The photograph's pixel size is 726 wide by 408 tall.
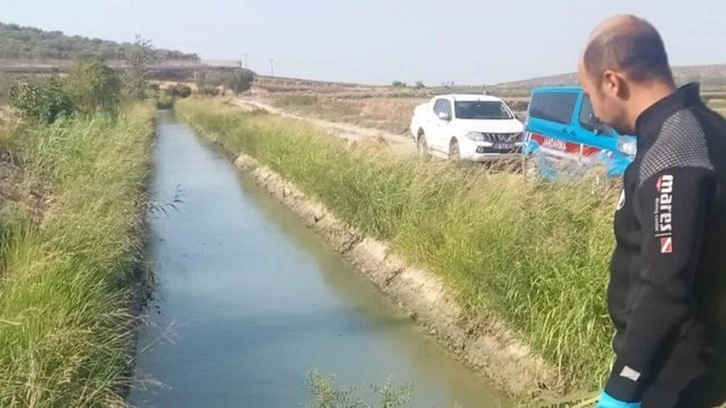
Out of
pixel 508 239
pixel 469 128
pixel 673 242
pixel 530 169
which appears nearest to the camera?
pixel 673 242

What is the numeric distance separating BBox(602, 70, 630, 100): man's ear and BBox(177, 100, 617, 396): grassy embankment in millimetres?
4541

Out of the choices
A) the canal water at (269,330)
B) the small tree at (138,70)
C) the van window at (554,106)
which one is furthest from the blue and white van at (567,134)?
the small tree at (138,70)

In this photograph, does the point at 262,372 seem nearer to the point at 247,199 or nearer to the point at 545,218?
the point at 545,218

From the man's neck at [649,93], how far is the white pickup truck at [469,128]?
49.9 feet

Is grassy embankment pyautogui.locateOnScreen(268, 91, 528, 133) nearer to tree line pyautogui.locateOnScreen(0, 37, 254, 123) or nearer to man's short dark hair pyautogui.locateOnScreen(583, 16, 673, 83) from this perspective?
tree line pyautogui.locateOnScreen(0, 37, 254, 123)

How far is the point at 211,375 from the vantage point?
9.54 metres

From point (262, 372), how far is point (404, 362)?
148 cm

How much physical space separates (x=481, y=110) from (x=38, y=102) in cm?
1076

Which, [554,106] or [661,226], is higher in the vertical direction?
[661,226]

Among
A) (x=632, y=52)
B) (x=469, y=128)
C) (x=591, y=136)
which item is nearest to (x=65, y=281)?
(x=632, y=52)

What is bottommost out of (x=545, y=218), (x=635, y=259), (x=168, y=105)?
(x=168, y=105)

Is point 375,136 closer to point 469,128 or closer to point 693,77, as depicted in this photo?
point 469,128

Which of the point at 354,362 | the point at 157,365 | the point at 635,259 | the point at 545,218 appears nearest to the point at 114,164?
the point at 157,365

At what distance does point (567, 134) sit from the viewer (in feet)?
46.3
